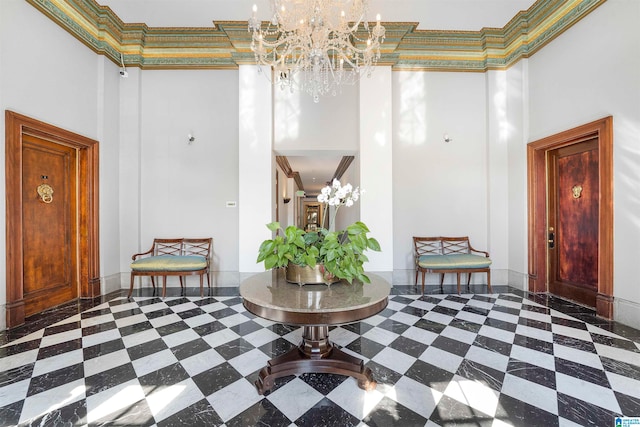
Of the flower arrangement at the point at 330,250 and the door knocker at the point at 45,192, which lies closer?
the flower arrangement at the point at 330,250

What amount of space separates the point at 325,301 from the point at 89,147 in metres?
4.49

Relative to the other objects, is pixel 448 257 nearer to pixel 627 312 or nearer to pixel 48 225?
pixel 627 312

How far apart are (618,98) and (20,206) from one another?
7.02 meters

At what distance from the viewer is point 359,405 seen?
1726mm

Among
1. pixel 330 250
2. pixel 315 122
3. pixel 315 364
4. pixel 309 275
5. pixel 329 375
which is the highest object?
pixel 315 122

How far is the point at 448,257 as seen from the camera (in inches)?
163

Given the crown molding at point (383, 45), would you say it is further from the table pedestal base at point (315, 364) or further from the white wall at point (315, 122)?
the table pedestal base at point (315, 364)

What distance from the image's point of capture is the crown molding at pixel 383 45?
411 centimetres

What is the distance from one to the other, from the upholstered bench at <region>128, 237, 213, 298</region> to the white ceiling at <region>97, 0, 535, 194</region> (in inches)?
141

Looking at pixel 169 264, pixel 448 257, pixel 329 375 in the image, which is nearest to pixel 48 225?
pixel 169 264

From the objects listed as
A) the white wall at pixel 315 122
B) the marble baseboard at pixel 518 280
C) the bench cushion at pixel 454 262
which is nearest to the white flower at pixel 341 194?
the bench cushion at pixel 454 262

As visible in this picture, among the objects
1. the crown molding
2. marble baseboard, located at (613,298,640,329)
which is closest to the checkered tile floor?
marble baseboard, located at (613,298,640,329)

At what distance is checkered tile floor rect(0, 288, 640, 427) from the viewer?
165 centimetres

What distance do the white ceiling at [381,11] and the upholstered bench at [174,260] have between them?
358 centimetres
